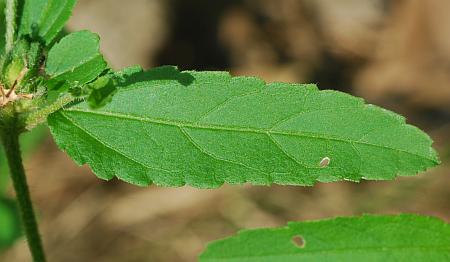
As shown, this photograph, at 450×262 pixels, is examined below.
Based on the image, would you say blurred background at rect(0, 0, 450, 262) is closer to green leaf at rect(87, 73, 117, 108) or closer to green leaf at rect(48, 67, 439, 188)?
green leaf at rect(48, 67, 439, 188)

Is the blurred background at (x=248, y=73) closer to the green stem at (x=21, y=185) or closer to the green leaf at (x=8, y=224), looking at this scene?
the green leaf at (x=8, y=224)

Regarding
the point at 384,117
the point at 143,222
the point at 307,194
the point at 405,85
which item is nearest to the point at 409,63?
the point at 405,85

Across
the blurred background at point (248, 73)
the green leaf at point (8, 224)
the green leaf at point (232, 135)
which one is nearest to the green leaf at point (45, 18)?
the green leaf at point (232, 135)

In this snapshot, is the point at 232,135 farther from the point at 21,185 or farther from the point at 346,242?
the point at 21,185

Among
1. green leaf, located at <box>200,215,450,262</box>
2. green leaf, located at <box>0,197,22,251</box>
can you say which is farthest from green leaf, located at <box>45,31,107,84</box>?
green leaf, located at <box>0,197,22,251</box>

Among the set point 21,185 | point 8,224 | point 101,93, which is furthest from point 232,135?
point 8,224

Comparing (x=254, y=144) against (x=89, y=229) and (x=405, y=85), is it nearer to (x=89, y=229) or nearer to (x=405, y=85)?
(x=89, y=229)
